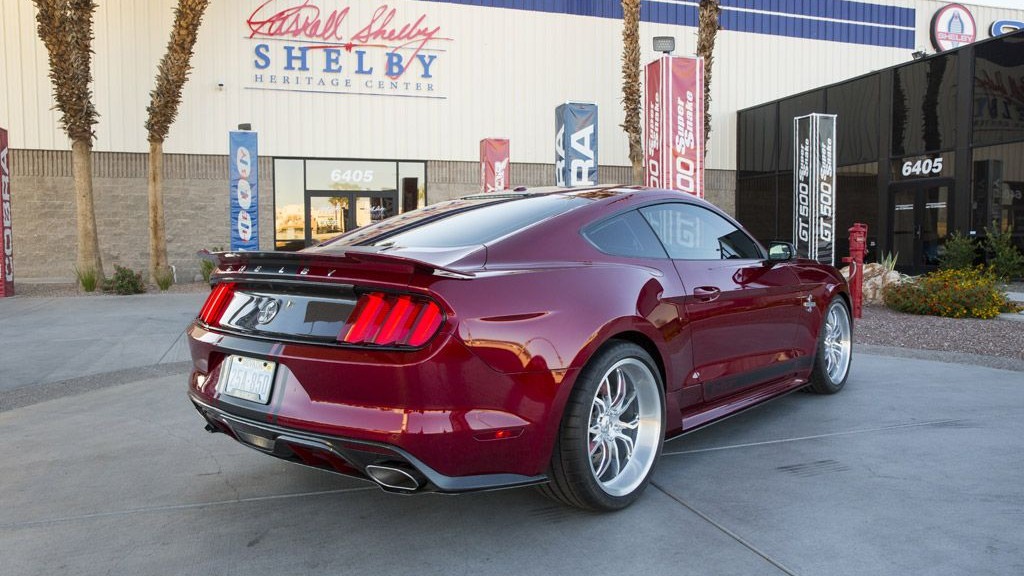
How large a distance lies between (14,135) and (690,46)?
19.2 m

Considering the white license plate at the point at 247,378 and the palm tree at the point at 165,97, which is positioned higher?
the palm tree at the point at 165,97

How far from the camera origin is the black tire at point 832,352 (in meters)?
4.98

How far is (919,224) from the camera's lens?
17.7 m

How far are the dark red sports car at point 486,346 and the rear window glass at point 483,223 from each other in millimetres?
17

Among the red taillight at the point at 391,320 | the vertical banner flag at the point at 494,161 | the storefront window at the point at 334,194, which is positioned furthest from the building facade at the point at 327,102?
the red taillight at the point at 391,320

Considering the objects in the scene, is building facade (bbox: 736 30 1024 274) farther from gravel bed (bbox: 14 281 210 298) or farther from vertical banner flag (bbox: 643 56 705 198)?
gravel bed (bbox: 14 281 210 298)

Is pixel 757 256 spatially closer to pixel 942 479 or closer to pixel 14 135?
pixel 942 479

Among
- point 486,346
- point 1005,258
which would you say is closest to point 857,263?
point 1005,258

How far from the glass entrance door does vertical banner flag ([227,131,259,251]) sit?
14847mm

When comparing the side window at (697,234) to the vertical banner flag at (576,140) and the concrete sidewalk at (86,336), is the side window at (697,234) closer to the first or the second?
the concrete sidewalk at (86,336)

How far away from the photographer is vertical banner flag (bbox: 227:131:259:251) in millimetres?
16672

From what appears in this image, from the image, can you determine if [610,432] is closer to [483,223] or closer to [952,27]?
[483,223]

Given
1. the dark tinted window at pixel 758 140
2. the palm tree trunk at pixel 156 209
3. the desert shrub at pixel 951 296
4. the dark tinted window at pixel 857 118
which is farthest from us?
the dark tinted window at pixel 758 140

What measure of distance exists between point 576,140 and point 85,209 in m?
10.2
